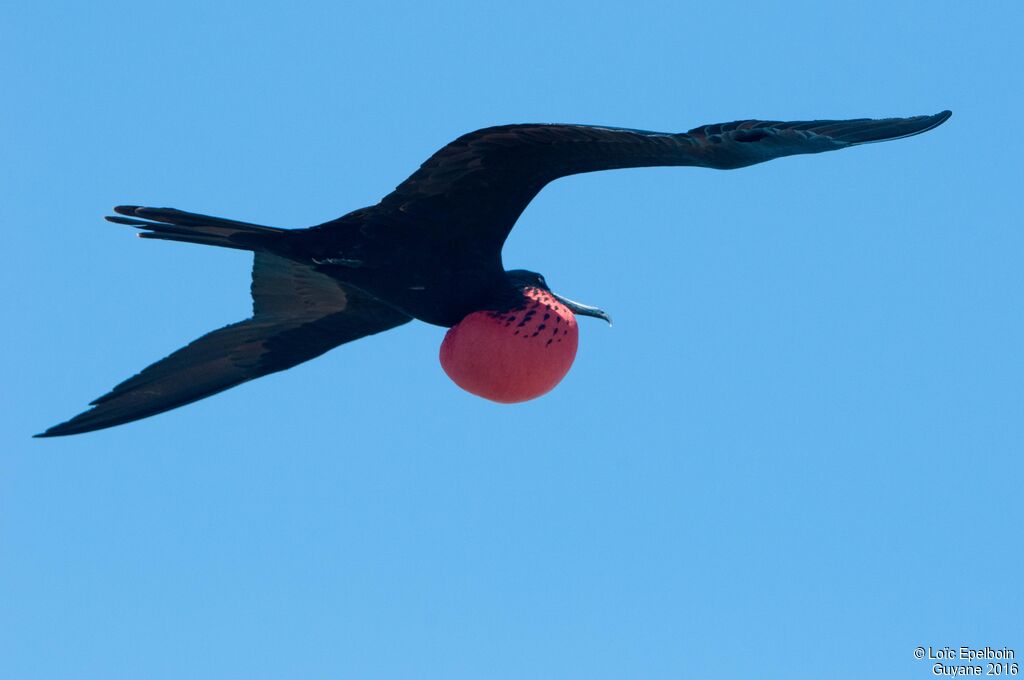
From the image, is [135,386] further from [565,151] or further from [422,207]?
[565,151]

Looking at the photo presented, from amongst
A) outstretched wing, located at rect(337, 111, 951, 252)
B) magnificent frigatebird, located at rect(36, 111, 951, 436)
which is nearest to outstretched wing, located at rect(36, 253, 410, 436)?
magnificent frigatebird, located at rect(36, 111, 951, 436)

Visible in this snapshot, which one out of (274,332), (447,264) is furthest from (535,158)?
(274,332)

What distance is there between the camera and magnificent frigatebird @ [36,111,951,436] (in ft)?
23.0

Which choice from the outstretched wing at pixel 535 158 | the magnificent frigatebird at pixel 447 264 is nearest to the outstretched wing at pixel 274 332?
the magnificent frigatebird at pixel 447 264

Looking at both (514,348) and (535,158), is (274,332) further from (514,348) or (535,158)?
(535,158)

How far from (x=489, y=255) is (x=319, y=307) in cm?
116

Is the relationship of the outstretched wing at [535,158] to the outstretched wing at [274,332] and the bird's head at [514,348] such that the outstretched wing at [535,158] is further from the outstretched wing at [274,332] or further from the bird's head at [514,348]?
the outstretched wing at [274,332]

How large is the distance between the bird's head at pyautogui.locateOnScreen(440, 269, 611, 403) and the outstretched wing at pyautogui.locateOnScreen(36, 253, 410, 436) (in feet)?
2.79

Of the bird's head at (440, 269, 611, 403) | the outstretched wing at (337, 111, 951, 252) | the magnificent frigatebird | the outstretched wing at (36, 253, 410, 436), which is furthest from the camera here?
the outstretched wing at (36, 253, 410, 436)

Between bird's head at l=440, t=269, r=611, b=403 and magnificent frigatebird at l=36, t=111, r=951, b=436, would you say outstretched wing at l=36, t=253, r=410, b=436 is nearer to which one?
magnificent frigatebird at l=36, t=111, r=951, b=436

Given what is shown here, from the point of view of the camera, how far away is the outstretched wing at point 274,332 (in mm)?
8266

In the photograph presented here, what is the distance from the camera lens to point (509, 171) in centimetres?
736

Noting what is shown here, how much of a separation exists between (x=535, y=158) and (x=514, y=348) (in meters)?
0.76

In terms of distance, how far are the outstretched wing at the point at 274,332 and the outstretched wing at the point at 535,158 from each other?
2.58 ft
